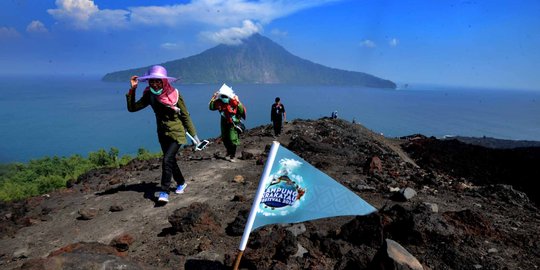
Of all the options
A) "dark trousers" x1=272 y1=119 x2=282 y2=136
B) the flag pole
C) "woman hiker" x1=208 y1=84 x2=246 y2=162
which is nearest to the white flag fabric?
the flag pole

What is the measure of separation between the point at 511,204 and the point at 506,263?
376cm

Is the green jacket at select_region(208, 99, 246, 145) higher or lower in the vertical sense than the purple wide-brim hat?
lower

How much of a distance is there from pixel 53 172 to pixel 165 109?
30.0 metres

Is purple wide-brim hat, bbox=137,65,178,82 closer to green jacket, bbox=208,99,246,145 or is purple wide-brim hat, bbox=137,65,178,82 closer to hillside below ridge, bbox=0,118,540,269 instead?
hillside below ridge, bbox=0,118,540,269

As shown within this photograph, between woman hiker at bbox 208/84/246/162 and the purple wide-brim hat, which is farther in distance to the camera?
woman hiker at bbox 208/84/246/162

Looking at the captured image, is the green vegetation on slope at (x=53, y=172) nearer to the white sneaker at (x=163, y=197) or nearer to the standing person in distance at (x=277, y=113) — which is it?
the standing person in distance at (x=277, y=113)

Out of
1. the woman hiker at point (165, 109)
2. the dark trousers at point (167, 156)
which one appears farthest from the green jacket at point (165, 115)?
the dark trousers at point (167, 156)

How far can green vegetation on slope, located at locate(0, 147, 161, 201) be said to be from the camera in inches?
703

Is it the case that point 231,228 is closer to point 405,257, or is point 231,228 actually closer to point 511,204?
point 405,257

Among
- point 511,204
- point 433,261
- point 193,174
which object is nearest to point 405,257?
point 433,261

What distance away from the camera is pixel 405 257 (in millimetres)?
3406

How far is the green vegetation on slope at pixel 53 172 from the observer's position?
58.5ft

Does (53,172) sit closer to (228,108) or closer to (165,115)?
(228,108)

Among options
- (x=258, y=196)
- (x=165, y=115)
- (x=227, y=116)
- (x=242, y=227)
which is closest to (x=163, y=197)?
(x=165, y=115)
